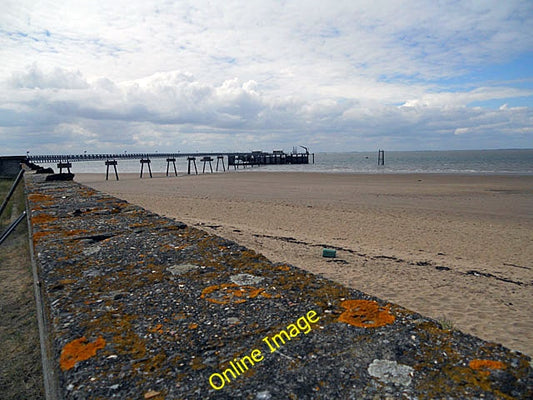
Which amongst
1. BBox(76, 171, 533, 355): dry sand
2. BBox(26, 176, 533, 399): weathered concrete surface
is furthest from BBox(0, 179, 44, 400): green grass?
BBox(76, 171, 533, 355): dry sand

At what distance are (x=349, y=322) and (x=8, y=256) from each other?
4402 mm

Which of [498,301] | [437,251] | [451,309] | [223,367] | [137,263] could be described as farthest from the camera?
[437,251]

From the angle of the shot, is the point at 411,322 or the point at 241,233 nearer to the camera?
the point at 411,322

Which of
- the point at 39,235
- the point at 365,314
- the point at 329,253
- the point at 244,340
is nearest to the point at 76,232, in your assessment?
the point at 39,235

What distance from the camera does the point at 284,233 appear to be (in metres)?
9.61

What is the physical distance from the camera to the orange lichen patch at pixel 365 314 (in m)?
1.43

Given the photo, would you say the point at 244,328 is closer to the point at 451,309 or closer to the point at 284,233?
the point at 451,309

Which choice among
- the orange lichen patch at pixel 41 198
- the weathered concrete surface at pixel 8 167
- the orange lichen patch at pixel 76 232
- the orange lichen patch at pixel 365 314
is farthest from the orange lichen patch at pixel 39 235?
the weathered concrete surface at pixel 8 167

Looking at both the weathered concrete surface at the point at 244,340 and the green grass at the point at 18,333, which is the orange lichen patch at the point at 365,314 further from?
the green grass at the point at 18,333

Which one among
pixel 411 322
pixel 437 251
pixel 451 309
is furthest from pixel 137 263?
pixel 437 251

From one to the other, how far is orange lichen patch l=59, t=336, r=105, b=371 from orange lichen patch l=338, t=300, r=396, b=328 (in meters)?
0.86

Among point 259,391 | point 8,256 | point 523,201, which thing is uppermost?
point 259,391

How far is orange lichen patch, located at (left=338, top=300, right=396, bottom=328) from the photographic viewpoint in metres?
1.43

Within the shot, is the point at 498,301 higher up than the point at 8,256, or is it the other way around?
the point at 8,256
